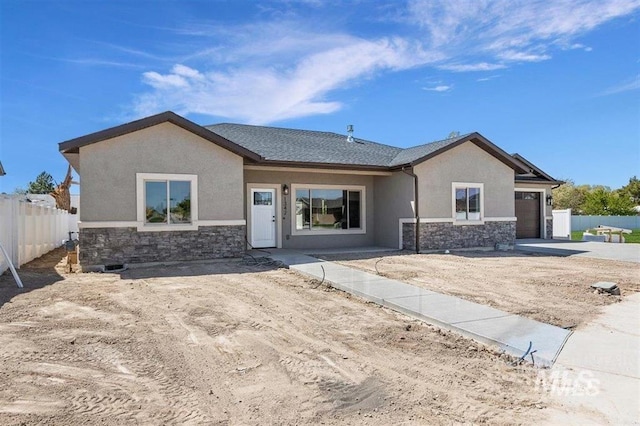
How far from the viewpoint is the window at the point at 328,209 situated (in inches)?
605

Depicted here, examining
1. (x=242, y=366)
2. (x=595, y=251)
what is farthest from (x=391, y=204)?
(x=242, y=366)

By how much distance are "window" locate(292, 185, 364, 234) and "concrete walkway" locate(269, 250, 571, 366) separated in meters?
5.71

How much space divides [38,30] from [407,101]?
13.3 meters

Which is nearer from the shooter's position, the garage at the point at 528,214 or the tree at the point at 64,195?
the garage at the point at 528,214

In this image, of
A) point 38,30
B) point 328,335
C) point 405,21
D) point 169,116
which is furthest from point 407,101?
point 328,335

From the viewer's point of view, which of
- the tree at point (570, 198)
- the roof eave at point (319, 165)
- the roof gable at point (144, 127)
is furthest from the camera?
the tree at point (570, 198)

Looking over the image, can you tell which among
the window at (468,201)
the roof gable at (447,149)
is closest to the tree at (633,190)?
the roof gable at (447,149)

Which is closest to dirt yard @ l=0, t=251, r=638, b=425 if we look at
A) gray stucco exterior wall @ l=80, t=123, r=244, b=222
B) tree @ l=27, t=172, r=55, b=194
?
gray stucco exterior wall @ l=80, t=123, r=244, b=222

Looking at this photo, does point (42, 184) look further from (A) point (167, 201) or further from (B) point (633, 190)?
(B) point (633, 190)

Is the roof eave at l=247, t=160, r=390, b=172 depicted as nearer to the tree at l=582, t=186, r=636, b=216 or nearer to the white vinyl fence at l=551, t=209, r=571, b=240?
the white vinyl fence at l=551, t=209, r=571, b=240

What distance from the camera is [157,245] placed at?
11414 mm

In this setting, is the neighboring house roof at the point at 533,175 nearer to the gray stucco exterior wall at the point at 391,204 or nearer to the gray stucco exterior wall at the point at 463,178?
the gray stucco exterior wall at the point at 463,178

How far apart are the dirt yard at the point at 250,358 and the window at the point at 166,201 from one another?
9.47ft

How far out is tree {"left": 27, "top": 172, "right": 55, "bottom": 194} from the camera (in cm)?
4719
